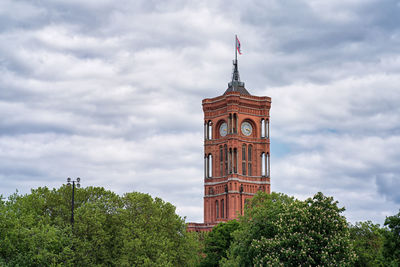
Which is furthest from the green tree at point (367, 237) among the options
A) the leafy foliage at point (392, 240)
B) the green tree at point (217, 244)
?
the green tree at point (217, 244)

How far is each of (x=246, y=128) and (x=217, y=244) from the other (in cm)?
5065

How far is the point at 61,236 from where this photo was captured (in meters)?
57.1

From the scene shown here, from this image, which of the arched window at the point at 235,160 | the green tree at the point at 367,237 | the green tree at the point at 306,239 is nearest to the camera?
the green tree at the point at 306,239

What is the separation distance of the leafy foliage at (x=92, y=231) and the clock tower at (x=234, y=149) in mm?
60978

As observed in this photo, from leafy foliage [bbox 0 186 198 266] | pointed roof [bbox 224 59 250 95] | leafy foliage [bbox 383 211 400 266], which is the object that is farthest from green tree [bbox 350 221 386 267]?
pointed roof [bbox 224 59 250 95]

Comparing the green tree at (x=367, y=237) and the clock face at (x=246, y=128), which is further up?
the clock face at (x=246, y=128)

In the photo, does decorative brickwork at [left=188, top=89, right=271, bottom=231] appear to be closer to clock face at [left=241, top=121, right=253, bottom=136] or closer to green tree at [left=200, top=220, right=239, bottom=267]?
clock face at [left=241, top=121, right=253, bottom=136]

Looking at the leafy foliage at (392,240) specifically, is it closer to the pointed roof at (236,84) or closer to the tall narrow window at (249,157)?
the tall narrow window at (249,157)

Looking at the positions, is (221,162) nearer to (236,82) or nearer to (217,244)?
(236,82)

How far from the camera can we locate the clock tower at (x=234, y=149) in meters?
130

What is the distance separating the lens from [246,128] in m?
134

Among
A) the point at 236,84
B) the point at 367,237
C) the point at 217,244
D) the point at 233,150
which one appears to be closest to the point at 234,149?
the point at 233,150

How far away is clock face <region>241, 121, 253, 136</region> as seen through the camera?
134m

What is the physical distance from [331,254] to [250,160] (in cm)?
8698
